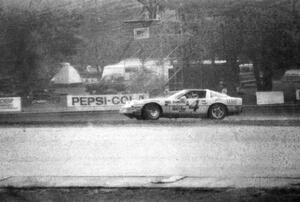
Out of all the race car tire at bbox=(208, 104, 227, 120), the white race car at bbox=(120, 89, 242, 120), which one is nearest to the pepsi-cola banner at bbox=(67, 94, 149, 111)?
the white race car at bbox=(120, 89, 242, 120)

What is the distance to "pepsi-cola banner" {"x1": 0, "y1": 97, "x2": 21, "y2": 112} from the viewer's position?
26766 millimetres

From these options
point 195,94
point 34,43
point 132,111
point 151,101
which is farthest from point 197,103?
point 34,43

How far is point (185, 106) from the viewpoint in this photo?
58.3ft

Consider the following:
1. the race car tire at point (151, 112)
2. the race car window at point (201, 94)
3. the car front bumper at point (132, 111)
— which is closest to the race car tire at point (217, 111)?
the race car window at point (201, 94)

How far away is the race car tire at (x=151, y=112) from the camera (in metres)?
17.6

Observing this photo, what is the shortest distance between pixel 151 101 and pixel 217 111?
237 centimetres

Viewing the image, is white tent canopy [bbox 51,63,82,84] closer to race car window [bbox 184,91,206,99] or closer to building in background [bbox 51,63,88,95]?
building in background [bbox 51,63,88,95]

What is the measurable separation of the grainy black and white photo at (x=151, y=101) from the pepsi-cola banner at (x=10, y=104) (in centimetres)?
5

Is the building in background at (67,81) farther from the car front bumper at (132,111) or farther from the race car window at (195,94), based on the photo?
the race car window at (195,94)

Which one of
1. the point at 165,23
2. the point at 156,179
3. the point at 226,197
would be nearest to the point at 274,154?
the point at 156,179

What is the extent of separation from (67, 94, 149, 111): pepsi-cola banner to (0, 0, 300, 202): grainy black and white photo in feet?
0.17

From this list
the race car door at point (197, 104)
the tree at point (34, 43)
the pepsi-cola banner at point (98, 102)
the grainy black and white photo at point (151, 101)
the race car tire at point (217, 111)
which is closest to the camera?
the grainy black and white photo at point (151, 101)

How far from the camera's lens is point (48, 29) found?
3572 centimetres

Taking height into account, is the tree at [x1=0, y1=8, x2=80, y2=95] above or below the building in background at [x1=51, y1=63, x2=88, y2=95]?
above
